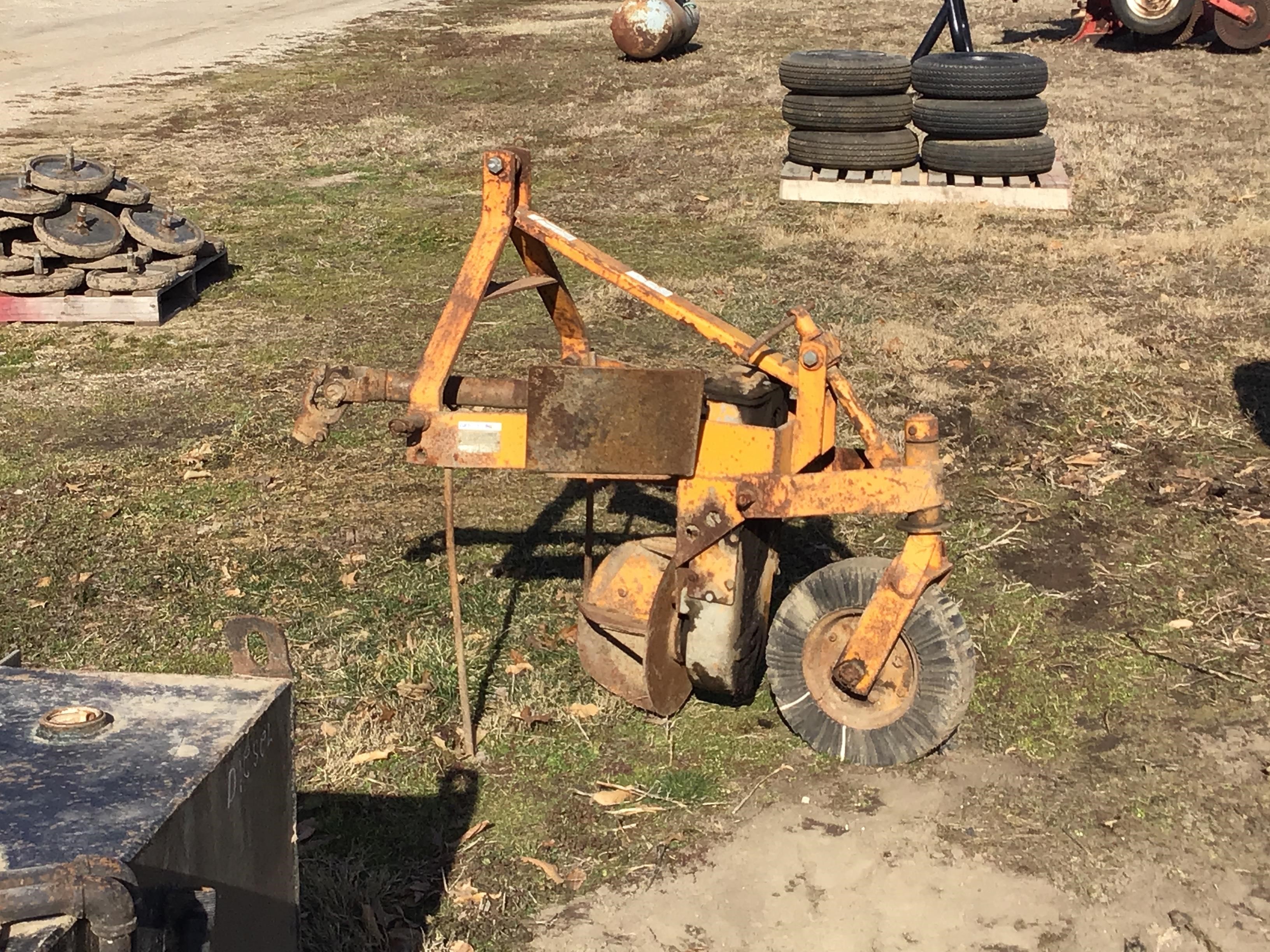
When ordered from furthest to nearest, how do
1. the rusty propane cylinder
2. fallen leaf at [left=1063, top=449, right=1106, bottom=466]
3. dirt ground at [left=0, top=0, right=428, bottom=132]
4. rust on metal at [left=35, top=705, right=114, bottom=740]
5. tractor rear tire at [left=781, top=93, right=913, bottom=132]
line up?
the rusty propane cylinder → dirt ground at [left=0, top=0, right=428, bottom=132] → tractor rear tire at [left=781, top=93, right=913, bottom=132] → fallen leaf at [left=1063, top=449, right=1106, bottom=466] → rust on metal at [left=35, top=705, right=114, bottom=740]

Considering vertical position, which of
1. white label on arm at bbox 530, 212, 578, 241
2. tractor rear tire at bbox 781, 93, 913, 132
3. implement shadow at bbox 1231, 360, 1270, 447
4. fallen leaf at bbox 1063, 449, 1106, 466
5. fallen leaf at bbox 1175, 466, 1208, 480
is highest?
white label on arm at bbox 530, 212, 578, 241

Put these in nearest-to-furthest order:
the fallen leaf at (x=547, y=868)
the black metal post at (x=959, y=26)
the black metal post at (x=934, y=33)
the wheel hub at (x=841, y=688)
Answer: the fallen leaf at (x=547, y=868) < the wheel hub at (x=841, y=688) < the black metal post at (x=959, y=26) < the black metal post at (x=934, y=33)

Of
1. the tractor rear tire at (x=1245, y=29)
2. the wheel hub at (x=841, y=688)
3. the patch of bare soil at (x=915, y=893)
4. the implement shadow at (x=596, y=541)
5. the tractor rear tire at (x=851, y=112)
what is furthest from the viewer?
the tractor rear tire at (x=1245, y=29)

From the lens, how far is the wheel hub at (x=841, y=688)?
4281 mm

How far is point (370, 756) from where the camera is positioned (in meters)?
4.36

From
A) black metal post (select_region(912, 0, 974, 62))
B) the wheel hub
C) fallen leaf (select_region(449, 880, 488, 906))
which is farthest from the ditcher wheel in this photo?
black metal post (select_region(912, 0, 974, 62))

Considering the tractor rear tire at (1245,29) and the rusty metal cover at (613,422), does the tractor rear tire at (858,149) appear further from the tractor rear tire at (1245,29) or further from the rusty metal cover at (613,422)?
the tractor rear tire at (1245,29)

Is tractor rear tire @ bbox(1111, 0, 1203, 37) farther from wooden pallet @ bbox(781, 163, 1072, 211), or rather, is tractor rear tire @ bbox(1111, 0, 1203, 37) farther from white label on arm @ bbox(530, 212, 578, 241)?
white label on arm @ bbox(530, 212, 578, 241)

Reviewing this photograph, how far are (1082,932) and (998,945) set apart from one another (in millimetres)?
243

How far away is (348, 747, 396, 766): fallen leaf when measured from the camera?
14.2 ft

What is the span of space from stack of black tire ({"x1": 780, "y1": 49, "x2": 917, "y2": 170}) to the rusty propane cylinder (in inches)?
283

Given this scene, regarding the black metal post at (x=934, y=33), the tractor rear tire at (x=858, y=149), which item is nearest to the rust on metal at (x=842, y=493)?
the tractor rear tire at (x=858, y=149)

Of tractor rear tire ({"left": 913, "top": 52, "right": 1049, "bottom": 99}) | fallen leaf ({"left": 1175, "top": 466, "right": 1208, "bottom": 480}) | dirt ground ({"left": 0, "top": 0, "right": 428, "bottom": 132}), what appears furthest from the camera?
dirt ground ({"left": 0, "top": 0, "right": 428, "bottom": 132})

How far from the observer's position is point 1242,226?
10.4 m
